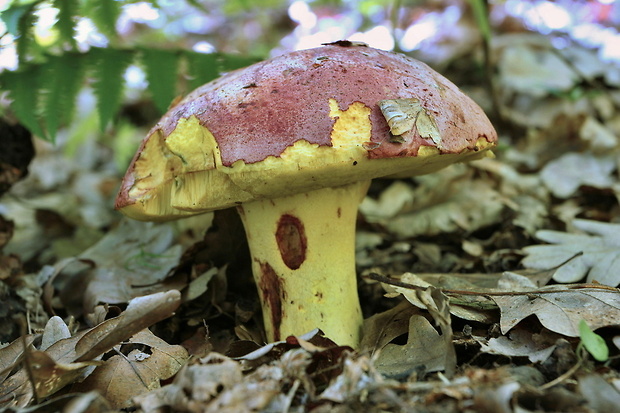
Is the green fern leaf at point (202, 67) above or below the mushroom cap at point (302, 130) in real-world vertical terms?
above

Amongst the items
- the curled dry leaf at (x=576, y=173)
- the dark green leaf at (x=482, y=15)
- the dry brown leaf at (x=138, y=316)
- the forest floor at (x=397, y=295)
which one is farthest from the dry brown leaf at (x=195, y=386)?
the dark green leaf at (x=482, y=15)

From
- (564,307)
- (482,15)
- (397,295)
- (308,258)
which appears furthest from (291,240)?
(482,15)

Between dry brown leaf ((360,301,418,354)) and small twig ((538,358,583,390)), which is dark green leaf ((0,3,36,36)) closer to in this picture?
dry brown leaf ((360,301,418,354))

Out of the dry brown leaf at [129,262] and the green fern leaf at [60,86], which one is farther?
the green fern leaf at [60,86]

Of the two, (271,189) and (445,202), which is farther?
(445,202)

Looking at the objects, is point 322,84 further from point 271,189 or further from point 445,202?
point 445,202

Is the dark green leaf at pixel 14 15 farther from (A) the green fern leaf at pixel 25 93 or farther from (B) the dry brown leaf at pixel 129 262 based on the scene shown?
(B) the dry brown leaf at pixel 129 262

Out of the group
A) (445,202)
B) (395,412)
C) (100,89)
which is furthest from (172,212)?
(445,202)

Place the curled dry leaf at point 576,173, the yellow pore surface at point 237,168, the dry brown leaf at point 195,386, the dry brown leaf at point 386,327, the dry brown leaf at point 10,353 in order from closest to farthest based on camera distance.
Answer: the dry brown leaf at point 195,386
the yellow pore surface at point 237,168
the dry brown leaf at point 10,353
the dry brown leaf at point 386,327
the curled dry leaf at point 576,173
